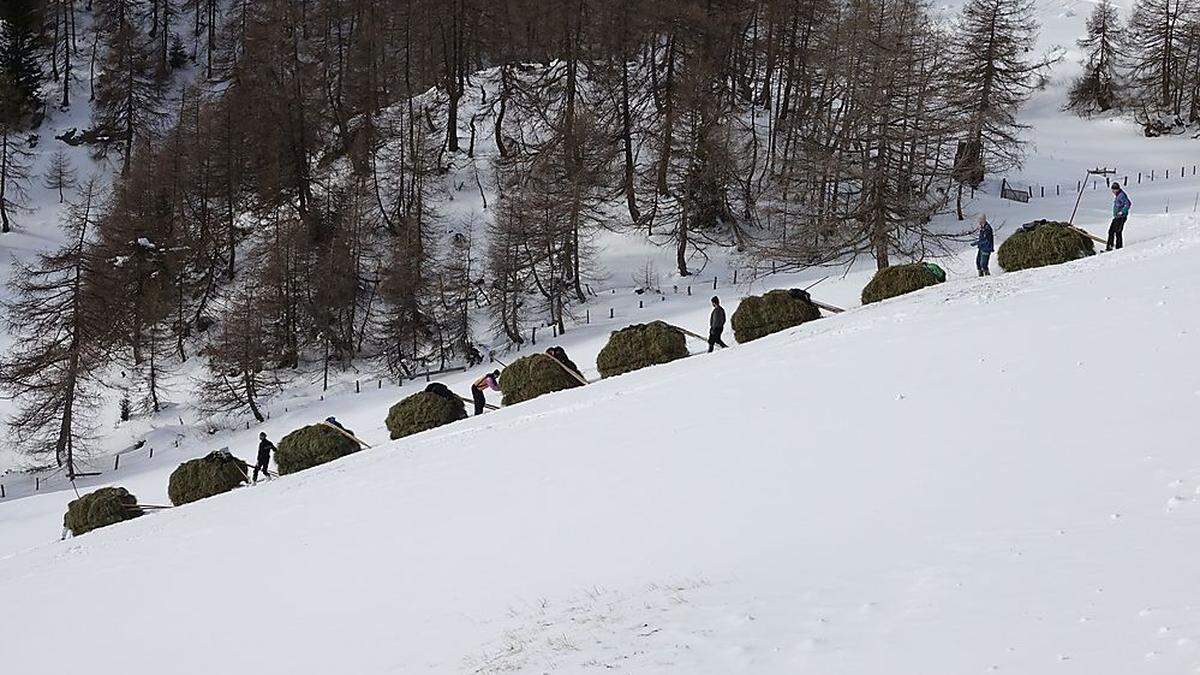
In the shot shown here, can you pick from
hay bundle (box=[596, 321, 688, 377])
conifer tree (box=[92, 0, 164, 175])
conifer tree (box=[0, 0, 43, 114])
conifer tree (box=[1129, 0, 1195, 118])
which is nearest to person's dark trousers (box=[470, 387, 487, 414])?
hay bundle (box=[596, 321, 688, 377])

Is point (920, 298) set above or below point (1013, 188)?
below

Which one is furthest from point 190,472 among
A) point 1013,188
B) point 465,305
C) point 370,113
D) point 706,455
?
point 1013,188

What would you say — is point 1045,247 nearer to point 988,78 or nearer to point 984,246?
point 984,246

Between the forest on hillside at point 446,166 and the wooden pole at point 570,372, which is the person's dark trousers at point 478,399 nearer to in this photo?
the wooden pole at point 570,372

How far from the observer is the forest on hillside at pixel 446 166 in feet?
139

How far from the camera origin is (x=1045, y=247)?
1054 inches

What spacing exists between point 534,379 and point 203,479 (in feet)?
30.0

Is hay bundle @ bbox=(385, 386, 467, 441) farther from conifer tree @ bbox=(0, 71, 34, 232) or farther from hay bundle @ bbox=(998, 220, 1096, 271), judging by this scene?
conifer tree @ bbox=(0, 71, 34, 232)

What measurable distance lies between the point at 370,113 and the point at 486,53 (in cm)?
1032

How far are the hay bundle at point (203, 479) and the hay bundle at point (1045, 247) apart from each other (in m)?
22.0

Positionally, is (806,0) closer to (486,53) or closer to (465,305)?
(486,53)

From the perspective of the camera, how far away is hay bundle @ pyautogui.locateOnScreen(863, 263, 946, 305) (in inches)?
1094

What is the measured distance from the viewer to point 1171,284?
1791 cm

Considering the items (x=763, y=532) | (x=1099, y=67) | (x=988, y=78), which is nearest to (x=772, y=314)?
(x=763, y=532)
